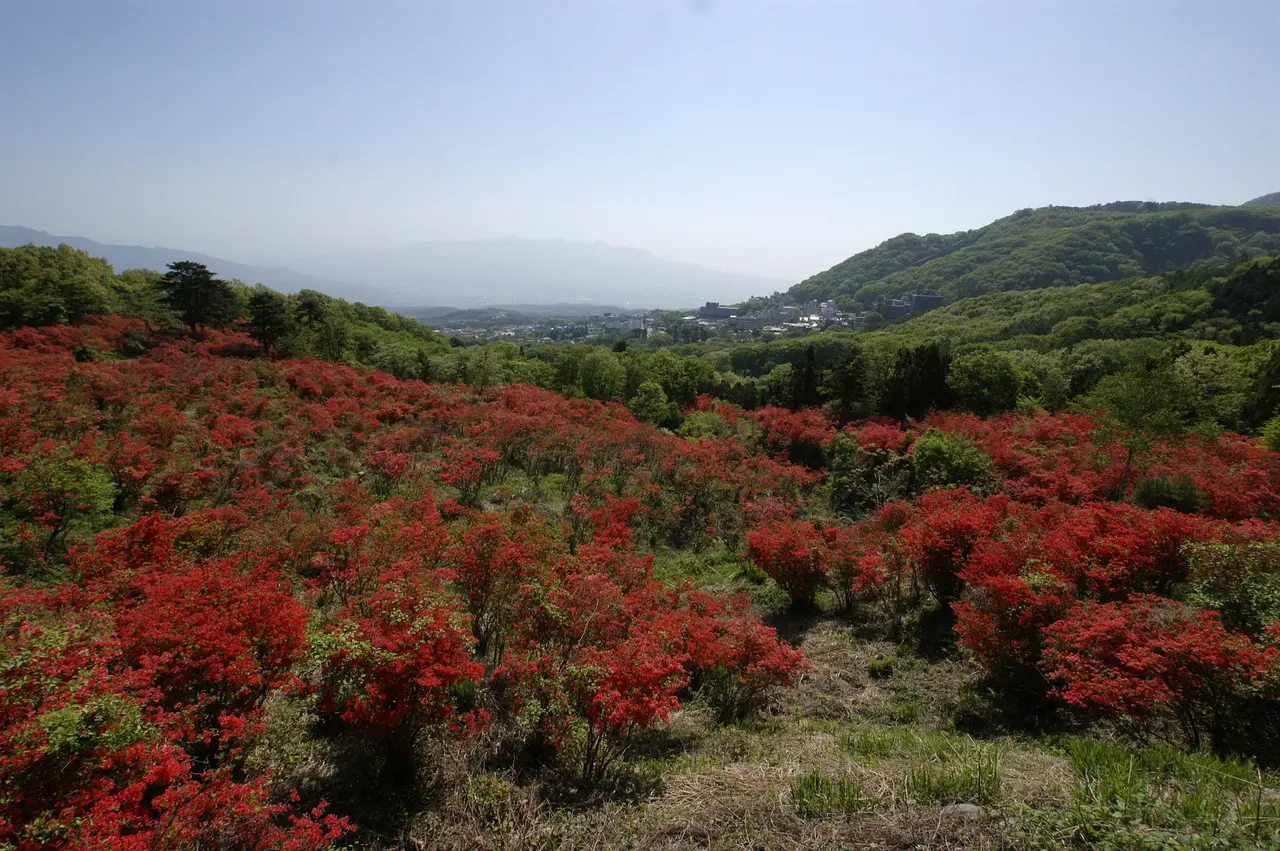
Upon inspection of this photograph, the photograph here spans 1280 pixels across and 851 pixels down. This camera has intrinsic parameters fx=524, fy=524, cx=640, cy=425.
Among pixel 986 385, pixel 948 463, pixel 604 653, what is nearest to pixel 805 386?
pixel 986 385

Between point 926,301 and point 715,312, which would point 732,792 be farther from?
point 715,312

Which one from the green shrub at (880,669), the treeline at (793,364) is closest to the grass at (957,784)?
the green shrub at (880,669)

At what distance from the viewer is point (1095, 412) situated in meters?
19.7

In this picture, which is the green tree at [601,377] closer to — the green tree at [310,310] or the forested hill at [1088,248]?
the green tree at [310,310]

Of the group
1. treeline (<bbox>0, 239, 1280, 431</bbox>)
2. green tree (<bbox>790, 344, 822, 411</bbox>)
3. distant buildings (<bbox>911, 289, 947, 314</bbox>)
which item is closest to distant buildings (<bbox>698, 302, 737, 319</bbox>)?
distant buildings (<bbox>911, 289, 947, 314</bbox>)

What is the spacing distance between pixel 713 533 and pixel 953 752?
10812mm

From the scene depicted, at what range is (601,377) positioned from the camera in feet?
133

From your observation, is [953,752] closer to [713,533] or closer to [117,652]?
[117,652]

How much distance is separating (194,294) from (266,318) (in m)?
3.64

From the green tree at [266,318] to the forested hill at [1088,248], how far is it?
408ft

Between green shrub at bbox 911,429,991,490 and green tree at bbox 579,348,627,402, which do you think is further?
green tree at bbox 579,348,627,402

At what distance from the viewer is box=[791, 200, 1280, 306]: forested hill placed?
352 ft

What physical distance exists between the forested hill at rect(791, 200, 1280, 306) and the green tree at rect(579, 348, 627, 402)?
341 ft

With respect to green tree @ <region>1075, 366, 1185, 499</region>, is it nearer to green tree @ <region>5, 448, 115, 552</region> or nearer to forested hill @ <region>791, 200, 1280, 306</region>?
green tree @ <region>5, 448, 115, 552</region>
